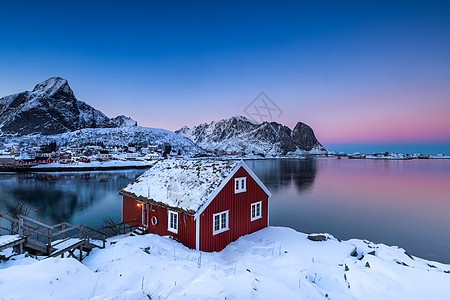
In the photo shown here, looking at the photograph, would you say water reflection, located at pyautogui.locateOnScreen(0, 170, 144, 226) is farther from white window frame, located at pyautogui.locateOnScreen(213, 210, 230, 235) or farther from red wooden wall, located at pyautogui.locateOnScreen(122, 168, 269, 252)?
white window frame, located at pyautogui.locateOnScreen(213, 210, 230, 235)

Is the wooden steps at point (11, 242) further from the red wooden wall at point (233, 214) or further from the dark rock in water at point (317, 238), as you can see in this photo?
the dark rock in water at point (317, 238)

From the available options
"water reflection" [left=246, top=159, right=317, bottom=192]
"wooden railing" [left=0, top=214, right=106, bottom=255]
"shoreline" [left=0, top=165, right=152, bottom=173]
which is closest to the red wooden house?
"wooden railing" [left=0, top=214, right=106, bottom=255]

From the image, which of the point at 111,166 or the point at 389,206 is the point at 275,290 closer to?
the point at 389,206

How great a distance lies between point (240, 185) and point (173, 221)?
4730 mm

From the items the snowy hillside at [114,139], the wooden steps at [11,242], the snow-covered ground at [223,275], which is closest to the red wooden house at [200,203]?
the snow-covered ground at [223,275]

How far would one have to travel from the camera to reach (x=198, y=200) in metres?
13.2

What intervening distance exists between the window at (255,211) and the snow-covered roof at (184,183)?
290cm

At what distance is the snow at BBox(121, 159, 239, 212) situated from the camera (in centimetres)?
1362

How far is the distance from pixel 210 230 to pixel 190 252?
1.81 metres

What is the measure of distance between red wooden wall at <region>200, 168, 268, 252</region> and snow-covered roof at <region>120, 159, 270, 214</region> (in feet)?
1.92

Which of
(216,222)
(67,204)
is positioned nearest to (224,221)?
(216,222)

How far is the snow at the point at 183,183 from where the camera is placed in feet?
44.7

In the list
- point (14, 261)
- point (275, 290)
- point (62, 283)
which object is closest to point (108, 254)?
point (14, 261)

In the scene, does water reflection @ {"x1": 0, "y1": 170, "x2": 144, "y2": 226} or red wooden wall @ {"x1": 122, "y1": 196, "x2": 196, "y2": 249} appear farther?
water reflection @ {"x1": 0, "y1": 170, "x2": 144, "y2": 226}
